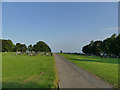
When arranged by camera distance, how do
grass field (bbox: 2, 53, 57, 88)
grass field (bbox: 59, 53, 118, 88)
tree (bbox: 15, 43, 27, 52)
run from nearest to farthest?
grass field (bbox: 2, 53, 57, 88) → grass field (bbox: 59, 53, 118, 88) → tree (bbox: 15, 43, 27, 52)

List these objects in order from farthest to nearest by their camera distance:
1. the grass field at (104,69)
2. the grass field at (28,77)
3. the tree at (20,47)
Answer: the tree at (20,47) → the grass field at (104,69) → the grass field at (28,77)

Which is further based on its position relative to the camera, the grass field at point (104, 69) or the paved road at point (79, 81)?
the grass field at point (104, 69)

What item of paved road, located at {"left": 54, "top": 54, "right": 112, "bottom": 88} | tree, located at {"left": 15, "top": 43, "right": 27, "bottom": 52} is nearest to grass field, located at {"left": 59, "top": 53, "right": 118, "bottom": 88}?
paved road, located at {"left": 54, "top": 54, "right": 112, "bottom": 88}

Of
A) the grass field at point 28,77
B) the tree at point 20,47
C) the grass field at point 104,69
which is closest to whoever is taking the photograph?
the grass field at point 28,77

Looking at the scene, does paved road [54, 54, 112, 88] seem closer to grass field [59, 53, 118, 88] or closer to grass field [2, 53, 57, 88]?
grass field [2, 53, 57, 88]

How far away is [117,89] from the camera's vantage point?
6.09 m

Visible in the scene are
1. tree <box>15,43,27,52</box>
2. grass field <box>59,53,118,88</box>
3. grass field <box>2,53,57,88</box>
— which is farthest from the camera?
tree <box>15,43,27,52</box>

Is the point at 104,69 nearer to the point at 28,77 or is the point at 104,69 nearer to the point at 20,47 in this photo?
the point at 28,77

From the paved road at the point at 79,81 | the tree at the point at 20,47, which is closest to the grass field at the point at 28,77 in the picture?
the paved road at the point at 79,81

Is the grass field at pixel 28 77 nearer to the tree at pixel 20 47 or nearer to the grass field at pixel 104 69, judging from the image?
the grass field at pixel 104 69

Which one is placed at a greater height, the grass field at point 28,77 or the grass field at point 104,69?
the grass field at point 28,77

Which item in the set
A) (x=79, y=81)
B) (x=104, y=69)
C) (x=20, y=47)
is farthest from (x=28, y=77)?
(x=20, y=47)

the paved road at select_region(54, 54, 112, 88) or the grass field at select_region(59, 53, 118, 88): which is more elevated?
the paved road at select_region(54, 54, 112, 88)

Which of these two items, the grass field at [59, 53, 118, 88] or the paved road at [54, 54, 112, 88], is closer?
the paved road at [54, 54, 112, 88]
